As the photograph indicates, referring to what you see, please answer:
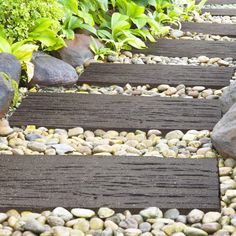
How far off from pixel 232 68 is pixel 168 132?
126cm

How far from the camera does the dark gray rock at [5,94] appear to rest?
279 cm

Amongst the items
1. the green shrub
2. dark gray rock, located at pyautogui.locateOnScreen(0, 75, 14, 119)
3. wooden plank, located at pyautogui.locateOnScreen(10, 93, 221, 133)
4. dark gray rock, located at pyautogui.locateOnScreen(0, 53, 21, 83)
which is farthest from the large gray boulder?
the green shrub

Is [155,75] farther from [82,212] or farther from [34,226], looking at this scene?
[34,226]

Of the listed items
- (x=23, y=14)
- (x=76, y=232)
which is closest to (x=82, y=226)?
(x=76, y=232)

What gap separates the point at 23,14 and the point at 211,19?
2684 mm

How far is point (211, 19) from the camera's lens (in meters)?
5.77

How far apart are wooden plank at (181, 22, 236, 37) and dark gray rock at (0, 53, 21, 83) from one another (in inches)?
94.4

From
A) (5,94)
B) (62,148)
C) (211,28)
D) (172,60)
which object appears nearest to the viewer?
(62,148)

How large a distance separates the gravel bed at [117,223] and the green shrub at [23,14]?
1.74 m

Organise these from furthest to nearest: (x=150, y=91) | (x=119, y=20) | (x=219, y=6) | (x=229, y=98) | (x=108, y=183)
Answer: (x=219, y=6) → (x=119, y=20) → (x=150, y=91) → (x=229, y=98) → (x=108, y=183)

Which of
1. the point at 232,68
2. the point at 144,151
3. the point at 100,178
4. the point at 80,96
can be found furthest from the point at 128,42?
the point at 100,178

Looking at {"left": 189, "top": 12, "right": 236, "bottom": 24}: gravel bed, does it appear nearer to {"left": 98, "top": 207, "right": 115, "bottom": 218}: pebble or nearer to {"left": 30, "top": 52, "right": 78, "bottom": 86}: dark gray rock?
{"left": 30, "top": 52, "right": 78, "bottom": 86}: dark gray rock

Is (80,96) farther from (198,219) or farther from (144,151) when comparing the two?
(198,219)

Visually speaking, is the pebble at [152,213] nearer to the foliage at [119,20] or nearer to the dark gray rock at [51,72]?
the dark gray rock at [51,72]
